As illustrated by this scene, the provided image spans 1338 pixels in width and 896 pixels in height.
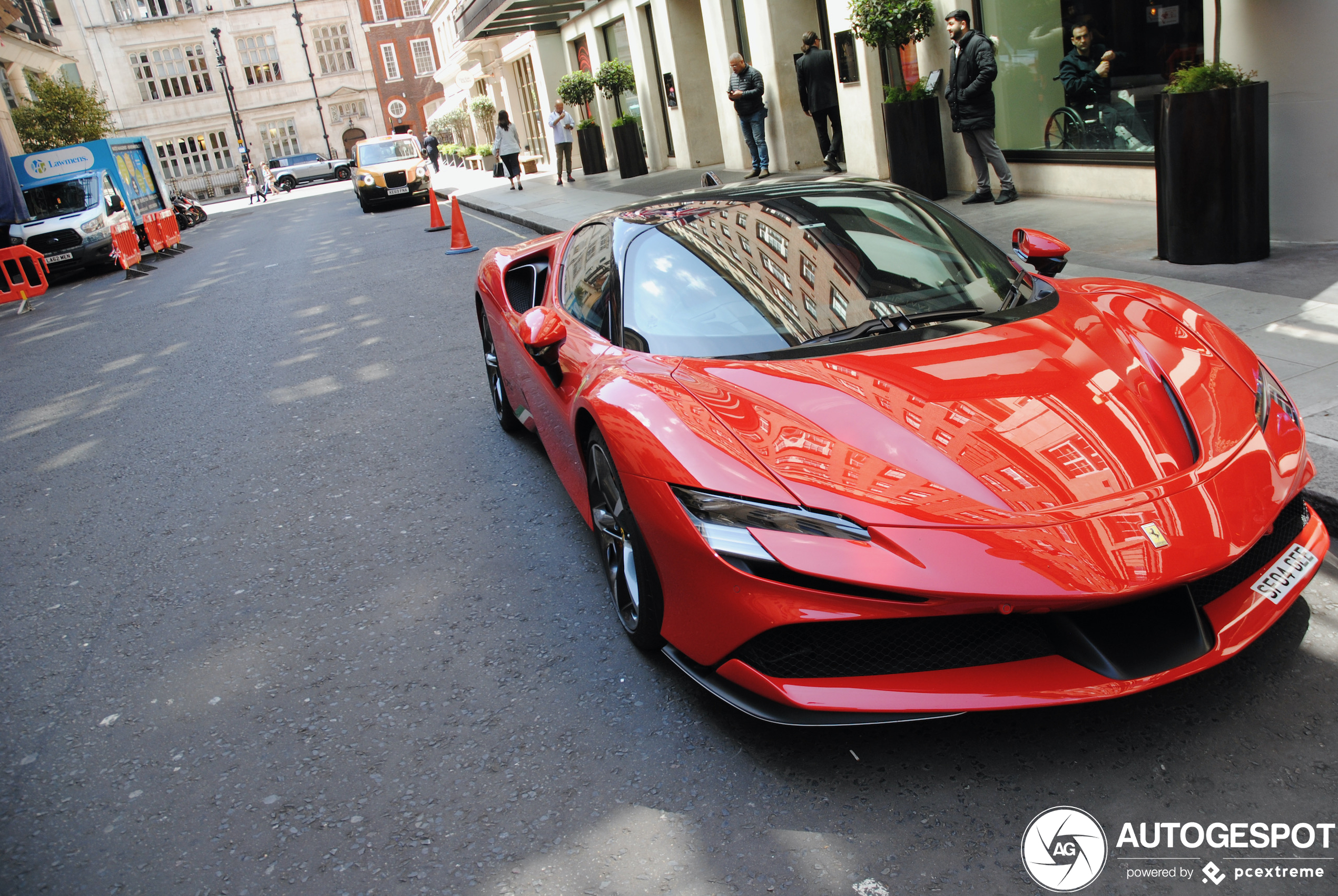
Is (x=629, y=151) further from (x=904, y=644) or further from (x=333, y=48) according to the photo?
(x=333, y=48)

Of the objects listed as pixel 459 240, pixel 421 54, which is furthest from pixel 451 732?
pixel 421 54

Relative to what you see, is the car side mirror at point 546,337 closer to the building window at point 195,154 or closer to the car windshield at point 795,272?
the car windshield at point 795,272

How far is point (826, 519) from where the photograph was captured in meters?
2.27

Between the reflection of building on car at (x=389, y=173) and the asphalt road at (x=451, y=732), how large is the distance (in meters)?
20.2

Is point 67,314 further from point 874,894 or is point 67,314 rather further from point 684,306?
point 874,894

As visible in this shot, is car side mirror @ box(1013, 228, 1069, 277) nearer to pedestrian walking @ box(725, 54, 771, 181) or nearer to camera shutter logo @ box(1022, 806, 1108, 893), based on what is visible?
camera shutter logo @ box(1022, 806, 1108, 893)

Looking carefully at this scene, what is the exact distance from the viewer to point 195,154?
63.7 meters

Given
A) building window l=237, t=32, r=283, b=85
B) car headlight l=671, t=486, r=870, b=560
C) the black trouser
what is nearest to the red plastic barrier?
the black trouser

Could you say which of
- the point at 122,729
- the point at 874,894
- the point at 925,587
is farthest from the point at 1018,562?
the point at 122,729

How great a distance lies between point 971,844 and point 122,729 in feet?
8.45

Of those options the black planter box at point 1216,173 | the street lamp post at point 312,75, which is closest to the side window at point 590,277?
the black planter box at point 1216,173

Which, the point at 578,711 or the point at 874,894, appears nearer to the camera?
the point at 874,894

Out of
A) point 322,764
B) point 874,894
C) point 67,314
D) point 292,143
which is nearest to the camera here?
point 874,894

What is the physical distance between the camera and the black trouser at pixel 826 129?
558 inches
